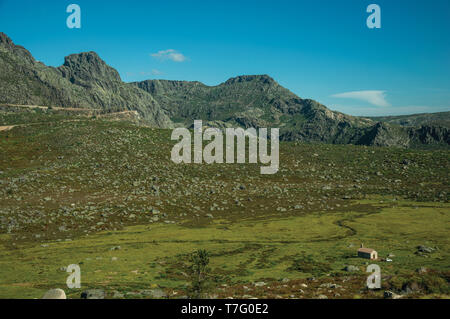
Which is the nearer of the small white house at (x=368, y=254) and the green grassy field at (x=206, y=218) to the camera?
the green grassy field at (x=206, y=218)

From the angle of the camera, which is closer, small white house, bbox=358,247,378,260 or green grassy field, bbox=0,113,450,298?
green grassy field, bbox=0,113,450,298

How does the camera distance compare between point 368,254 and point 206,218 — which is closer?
point 368,254

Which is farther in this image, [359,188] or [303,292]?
[359,188]

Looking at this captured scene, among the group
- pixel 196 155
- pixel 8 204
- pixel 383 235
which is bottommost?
pixel 383 235

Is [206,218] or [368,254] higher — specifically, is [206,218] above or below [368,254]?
below

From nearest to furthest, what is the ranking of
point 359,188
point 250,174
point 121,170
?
point 121,170 < point 359,188 < point 250,174

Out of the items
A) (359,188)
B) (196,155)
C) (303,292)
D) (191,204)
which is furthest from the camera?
(196,155)
